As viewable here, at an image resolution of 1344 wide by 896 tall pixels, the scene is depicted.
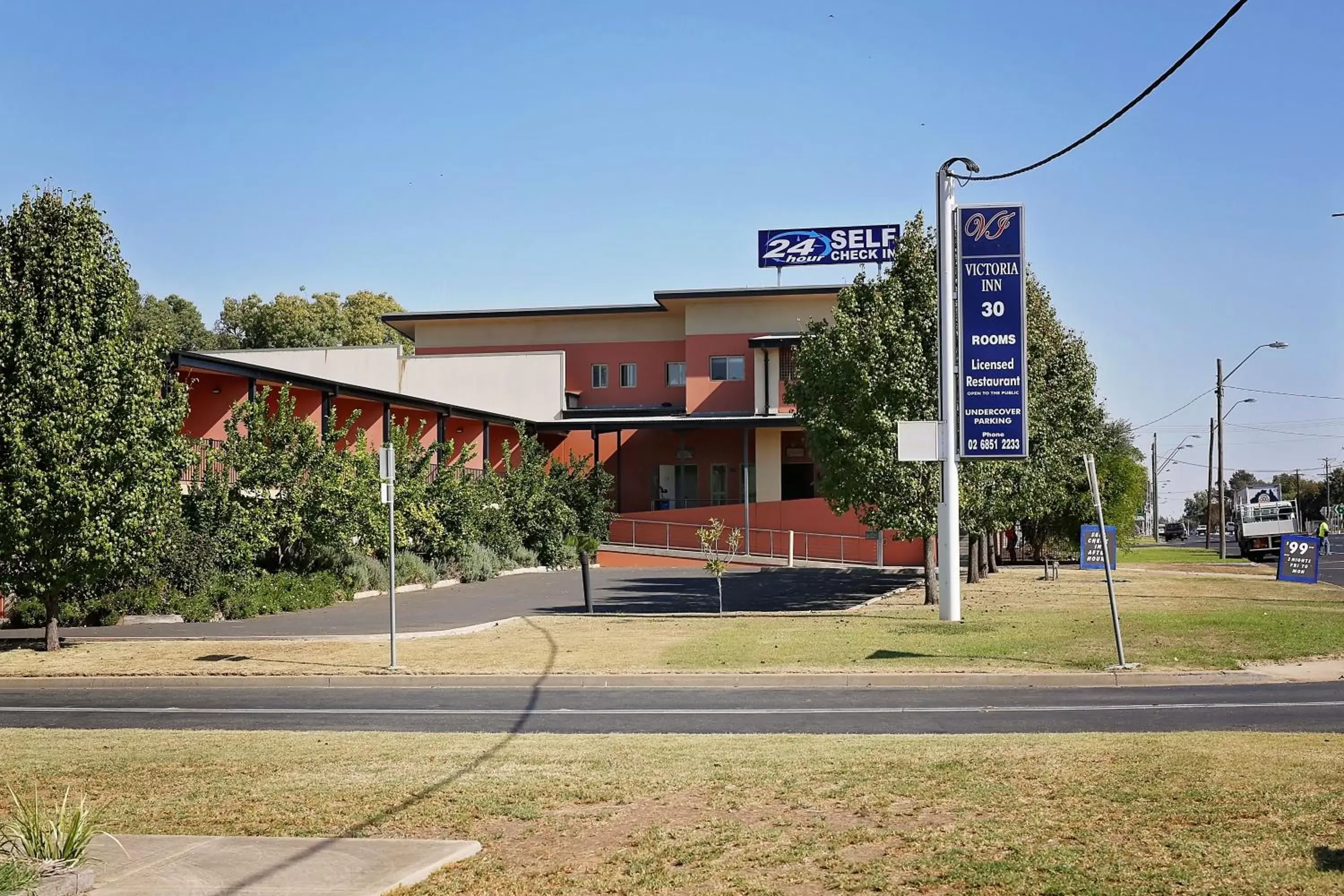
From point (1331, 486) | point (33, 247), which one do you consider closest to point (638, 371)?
point (33, 247)

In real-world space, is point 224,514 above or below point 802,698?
above

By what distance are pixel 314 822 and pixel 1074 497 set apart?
137 feet

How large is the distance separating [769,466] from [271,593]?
29430 mm

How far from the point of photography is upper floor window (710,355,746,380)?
56.5m

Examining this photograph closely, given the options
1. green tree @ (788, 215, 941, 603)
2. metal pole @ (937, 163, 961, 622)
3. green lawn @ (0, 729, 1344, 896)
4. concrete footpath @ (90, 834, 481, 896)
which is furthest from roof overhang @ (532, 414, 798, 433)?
concrete footpath @ (90, 834, 481, 896)

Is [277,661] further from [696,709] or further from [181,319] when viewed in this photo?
[181,319]

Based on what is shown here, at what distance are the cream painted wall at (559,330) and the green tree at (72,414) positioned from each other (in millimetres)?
38933

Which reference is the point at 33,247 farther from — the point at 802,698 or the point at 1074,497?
the point at 1074,497

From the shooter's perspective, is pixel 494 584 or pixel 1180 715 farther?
pixel 494 584

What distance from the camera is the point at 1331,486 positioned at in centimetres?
15200

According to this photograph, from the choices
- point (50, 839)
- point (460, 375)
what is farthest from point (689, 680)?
point (460, 375)

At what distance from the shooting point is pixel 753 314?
56.8 meters

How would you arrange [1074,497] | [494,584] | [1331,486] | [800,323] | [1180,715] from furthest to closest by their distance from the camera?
[1331,486], [800,323], [1074,497], [494,584], [1180,715]

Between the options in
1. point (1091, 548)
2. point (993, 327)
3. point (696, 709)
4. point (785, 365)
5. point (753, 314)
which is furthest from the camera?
point (753, 314)
